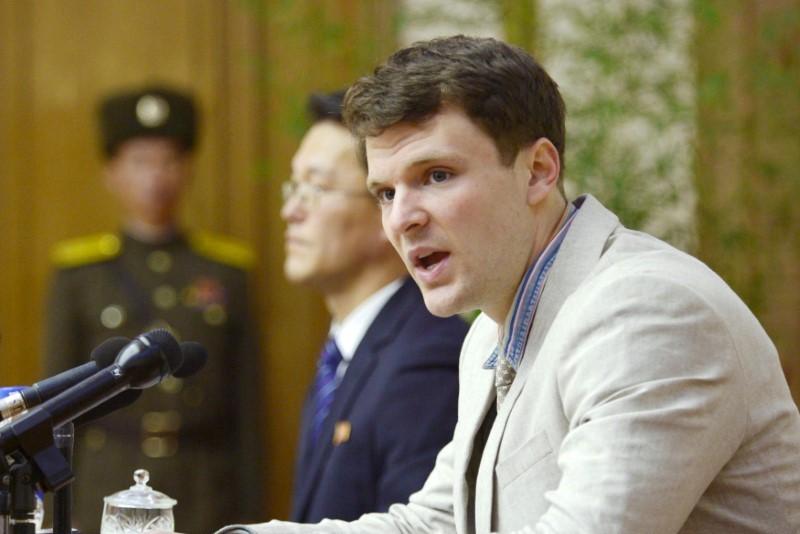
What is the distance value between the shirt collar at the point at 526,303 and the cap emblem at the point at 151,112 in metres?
3.14

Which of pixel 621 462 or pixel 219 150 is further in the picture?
pixel 219 150

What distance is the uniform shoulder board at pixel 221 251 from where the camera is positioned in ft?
16.7

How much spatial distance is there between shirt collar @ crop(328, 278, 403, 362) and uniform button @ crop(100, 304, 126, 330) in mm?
1628

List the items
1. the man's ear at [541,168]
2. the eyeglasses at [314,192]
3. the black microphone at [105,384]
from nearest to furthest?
the black microphone at [105,384] < the man's ear at [541,168] < the eyeglasses at [314,192]

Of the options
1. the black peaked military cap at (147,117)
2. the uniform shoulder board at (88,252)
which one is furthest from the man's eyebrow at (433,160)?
the uniform shoulder board at (88,252)

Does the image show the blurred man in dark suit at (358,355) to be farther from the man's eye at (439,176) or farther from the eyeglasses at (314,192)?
the man's eye at (439,176)

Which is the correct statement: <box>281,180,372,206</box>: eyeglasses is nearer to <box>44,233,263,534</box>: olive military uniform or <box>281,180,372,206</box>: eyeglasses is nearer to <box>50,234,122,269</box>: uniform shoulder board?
<box>44,233,263,534</box>: olive military uniform

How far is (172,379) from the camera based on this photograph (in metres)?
4.64

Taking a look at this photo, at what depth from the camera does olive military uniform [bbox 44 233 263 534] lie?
15.5ft

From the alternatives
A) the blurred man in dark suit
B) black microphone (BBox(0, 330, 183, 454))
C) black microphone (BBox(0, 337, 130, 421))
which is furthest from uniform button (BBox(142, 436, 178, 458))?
black microphone (BBox(0, 330, 183, 454))

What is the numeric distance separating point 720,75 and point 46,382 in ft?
9.55

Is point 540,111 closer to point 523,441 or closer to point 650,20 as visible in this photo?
point 523,441

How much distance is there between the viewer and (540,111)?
201 centimetres

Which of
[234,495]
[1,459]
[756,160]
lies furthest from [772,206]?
[1,459]
